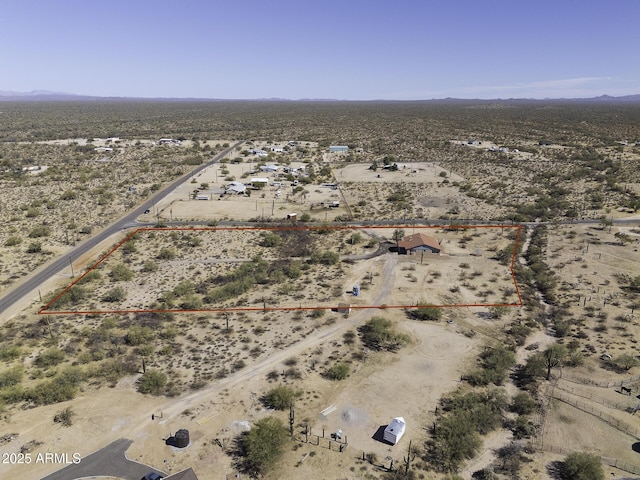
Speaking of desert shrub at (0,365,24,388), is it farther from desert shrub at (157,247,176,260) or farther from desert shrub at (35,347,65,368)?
desert shrub at (157,247,176,260)

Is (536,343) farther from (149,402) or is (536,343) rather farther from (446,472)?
(149,402)

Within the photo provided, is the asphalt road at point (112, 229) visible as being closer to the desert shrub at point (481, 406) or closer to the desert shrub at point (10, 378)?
the desert shrub at point (10, 378)

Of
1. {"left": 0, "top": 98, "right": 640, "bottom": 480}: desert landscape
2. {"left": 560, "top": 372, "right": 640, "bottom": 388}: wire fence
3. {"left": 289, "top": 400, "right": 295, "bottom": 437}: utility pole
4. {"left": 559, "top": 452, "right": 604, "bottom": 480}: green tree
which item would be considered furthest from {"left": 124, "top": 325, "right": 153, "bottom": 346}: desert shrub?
{"left": 560, "top": 372, "right": 640, "bottom": 388}: wire fence

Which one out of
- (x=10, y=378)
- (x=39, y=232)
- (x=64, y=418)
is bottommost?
(x=64, y=418)

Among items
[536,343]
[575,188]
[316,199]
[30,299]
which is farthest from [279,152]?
[536,343]

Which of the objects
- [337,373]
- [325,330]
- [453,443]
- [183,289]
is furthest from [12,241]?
[453,443]

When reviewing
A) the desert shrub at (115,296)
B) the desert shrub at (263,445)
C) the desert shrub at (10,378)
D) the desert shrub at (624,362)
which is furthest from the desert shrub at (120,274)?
the desert shrub at (624,362)

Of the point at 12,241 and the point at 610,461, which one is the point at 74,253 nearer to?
the point at 12,241
